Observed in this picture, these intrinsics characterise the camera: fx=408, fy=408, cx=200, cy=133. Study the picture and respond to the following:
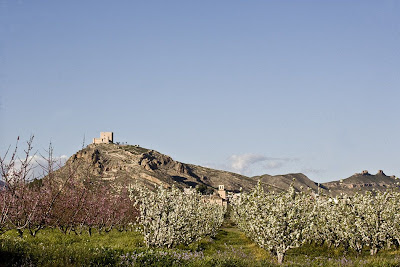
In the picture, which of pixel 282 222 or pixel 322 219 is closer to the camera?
pixel 282 222

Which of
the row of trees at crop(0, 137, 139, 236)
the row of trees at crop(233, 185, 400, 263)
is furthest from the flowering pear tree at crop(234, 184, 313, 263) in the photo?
the row of trees at crop(0, 137, 139, 236)

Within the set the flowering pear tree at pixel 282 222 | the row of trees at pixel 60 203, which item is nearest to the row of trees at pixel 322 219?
the flowering pear tree at pixel 282 222

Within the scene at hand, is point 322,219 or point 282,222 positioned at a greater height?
point 282,222

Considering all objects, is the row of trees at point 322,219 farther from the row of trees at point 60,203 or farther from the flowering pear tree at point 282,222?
the row of trees at point 60,203

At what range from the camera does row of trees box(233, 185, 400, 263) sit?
2294 cm

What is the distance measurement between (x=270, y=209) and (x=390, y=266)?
689cm

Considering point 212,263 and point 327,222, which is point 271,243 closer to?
point 212,263

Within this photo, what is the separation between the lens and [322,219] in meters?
33.9

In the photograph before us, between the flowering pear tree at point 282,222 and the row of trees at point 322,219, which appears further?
the row of trees at point 322,219

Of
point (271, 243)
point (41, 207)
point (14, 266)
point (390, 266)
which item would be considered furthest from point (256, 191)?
point (14, 266)

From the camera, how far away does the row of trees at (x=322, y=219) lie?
75.3ft

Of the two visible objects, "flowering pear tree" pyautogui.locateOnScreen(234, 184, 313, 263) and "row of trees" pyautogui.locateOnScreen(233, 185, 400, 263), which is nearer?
"flowering pear tree" pyautogui.locateOnScreen(234, 184, 313, 263)

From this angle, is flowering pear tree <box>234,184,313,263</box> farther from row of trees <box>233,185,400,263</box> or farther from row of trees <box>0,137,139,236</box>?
row of trees <box>0,137,139,236</box>

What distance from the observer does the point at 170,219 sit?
78.8ft
